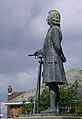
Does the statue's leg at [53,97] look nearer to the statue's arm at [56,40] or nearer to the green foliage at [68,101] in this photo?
the statue's arm at [56,40]

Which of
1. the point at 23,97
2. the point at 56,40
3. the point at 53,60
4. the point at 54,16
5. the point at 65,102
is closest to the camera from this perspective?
the point at 56,40

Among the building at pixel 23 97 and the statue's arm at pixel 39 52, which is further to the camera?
the building at pixel 23 97

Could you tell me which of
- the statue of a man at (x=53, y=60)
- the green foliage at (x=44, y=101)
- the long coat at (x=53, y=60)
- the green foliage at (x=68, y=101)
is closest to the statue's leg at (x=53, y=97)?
the statue of a man at (x=53, y=60)

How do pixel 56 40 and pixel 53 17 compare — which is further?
pixel 53 17

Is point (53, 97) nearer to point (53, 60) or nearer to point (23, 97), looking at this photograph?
point (53, 60)

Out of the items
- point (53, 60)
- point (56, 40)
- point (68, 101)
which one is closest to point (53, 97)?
point (53, 60)

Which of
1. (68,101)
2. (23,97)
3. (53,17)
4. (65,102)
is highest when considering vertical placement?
(23,97)

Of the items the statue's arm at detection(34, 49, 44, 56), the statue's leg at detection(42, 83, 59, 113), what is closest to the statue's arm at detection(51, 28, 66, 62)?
the statue's arm at detection(34, 49, 44, 56)

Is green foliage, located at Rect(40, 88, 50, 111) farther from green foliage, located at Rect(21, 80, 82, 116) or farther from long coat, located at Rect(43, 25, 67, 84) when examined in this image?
long coat, located at Rect(43, 25, 67, 84)

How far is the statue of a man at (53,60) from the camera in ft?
45.1

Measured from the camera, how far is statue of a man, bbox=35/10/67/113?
45.1 ft

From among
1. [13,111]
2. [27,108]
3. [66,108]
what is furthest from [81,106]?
[13,111]

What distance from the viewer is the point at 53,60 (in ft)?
45.6

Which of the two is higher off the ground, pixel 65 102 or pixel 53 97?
pixel 65 102
